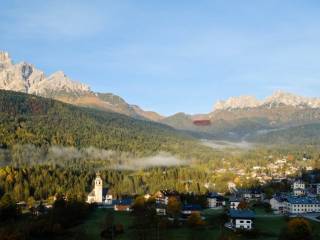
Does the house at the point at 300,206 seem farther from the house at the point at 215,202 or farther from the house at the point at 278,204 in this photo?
the house at the point at 215,202

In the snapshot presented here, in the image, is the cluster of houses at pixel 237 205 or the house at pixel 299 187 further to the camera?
the house at pixel 299 187

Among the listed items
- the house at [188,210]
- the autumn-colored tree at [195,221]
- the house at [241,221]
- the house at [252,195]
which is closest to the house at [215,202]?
the house at [252,195]

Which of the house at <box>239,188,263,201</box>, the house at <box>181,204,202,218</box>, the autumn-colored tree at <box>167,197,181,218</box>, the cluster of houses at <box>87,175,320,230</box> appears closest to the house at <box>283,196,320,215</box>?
the cluster of houses at <box>87,175,320,230</box>

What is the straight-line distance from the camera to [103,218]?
304 feet

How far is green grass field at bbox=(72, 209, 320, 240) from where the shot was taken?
72.8 meters

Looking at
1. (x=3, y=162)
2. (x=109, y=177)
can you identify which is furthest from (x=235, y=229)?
(x=3, y=162)

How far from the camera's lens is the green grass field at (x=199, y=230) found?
239 ft

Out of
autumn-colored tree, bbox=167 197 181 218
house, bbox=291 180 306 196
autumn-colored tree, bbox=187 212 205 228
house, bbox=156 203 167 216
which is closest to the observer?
autumn-colored tree, bbox=187 212 205 228

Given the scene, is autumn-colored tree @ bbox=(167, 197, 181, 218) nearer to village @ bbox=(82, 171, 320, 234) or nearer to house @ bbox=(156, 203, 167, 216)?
village @ bbox=(82, 171, 320, 234)

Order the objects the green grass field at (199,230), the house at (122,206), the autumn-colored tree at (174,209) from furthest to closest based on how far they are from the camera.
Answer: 1. the house at (122,206)
2. the autumn-colored tree at (174,209)
3. the green grass field at (199,230)

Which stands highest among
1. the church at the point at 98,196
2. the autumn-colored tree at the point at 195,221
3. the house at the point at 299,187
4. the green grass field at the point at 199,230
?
the house at the point at 299,187

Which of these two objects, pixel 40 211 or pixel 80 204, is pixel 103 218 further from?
pixel 40 211

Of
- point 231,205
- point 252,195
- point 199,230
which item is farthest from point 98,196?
point 199,230

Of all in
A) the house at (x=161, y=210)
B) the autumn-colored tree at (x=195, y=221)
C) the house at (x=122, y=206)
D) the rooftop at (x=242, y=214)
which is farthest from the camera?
the house at (x=122, y=206)
